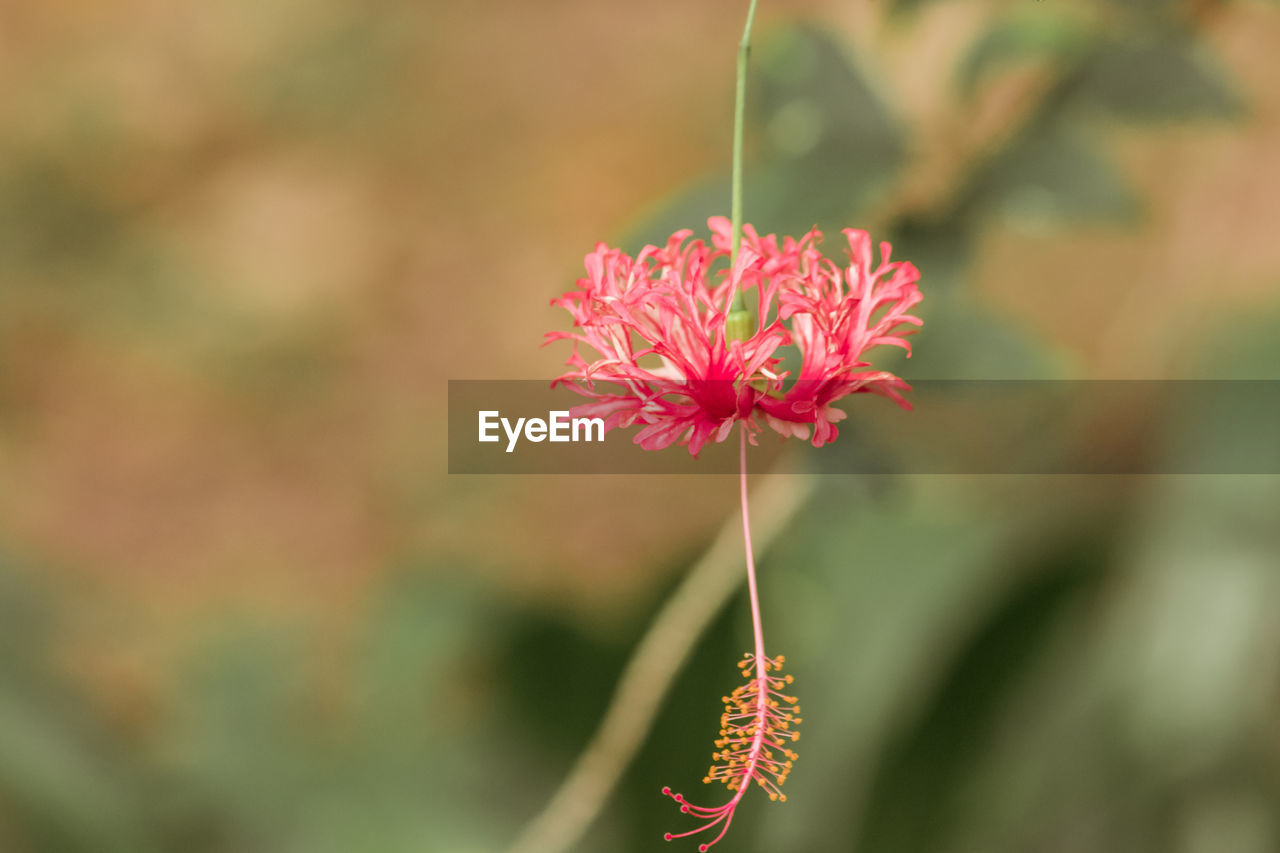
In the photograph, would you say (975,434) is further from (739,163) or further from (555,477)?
(739,163)

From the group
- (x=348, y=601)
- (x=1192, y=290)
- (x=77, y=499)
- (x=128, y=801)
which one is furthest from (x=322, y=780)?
(x=1192, y=290)

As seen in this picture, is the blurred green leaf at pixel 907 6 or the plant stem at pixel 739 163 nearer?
the plant stem at pixel 739 163

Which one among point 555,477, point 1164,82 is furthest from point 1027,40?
point 555,477

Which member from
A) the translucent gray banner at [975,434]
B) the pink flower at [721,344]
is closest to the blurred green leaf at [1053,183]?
the translucent gray banner at [975,434]

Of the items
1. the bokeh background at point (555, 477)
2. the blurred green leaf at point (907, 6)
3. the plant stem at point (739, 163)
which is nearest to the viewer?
the plant stem at point (739, 163)

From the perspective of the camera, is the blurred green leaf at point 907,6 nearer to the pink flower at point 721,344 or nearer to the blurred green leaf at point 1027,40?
the blurred green leaf at point 1027,40

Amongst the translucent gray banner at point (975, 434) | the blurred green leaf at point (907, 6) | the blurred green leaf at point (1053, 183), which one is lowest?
the translucent gray banner at point (975, 434)
